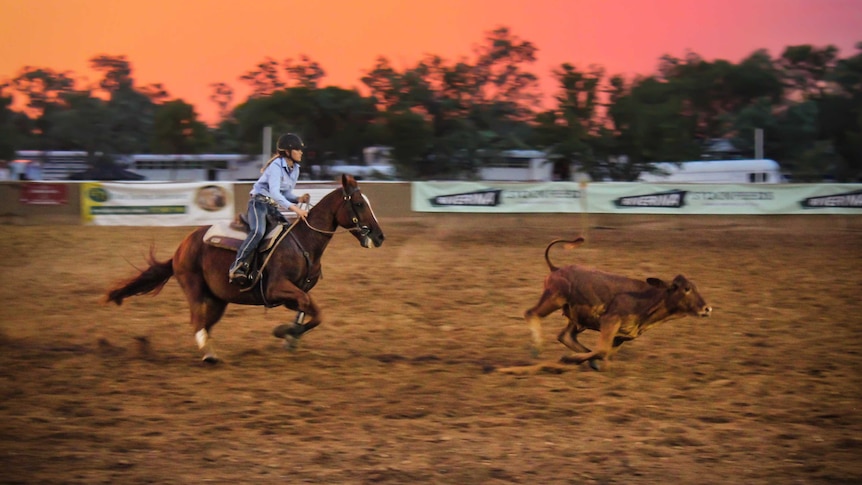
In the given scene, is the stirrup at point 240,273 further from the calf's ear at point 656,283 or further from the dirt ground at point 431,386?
the calf's ear at point 656,283

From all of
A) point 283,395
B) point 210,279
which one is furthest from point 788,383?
point 210,279

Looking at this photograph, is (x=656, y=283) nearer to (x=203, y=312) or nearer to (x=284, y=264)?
(x=284, y=264)

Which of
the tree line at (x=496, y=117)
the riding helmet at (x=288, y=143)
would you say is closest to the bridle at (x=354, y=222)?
the riding helmet at (x=288, y=143)

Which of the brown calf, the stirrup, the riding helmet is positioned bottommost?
the brown calf

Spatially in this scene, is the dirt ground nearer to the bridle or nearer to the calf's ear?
the calf's ear

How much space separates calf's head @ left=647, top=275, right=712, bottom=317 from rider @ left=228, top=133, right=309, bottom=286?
388cm

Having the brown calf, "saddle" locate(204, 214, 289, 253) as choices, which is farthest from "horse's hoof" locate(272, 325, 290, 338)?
the brown calf

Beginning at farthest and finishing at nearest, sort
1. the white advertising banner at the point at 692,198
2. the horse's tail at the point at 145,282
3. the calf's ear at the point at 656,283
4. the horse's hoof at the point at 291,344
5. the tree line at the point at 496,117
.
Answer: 1. the tree line at the point at 496,117
2. the white advertising banner at the point at 692,198
3. the horse's tail at the point at 145,282
4. the horse's hoof at the point at 291,344
5. the calf's ear at the point at 656,283

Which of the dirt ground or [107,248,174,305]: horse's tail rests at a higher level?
[107,248,174,305]: horse's tail

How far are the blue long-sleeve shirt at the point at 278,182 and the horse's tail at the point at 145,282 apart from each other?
155cm

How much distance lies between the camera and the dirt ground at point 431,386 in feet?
20.0

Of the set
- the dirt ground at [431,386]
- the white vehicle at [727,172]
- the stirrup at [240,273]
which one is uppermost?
the white vehicle at [727,172]

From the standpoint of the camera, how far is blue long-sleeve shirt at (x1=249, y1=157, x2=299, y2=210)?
360 inches

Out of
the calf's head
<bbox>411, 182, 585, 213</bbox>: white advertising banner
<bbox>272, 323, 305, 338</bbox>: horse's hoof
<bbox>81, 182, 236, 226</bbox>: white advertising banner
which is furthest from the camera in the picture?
<bbox>81, 182, 236, 226</bbox>: white advertising banner
